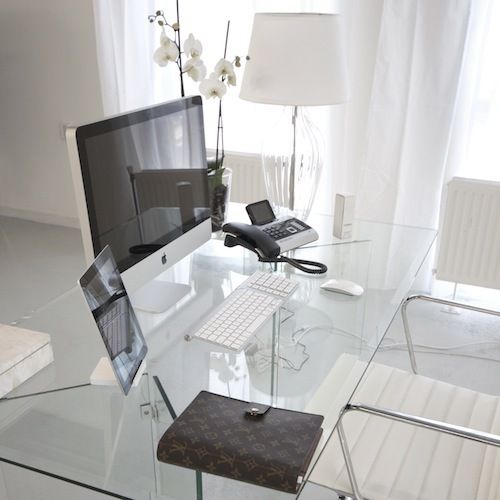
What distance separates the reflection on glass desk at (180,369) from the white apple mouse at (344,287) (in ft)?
0.06

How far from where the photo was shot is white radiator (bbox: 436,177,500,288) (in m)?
2.63

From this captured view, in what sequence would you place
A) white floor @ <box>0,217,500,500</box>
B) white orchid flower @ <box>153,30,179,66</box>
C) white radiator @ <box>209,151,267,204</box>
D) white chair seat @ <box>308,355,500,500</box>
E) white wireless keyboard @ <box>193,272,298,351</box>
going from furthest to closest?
1. white radiator @ <box>209,151,267,204</box>
2. white floor @ <box>0,217,500,500</box>
3. white orchid flower @ <box>153,30,179,66</box>
4. white wireless keyboard @ <box>193,272,298,351</box>
5. white chair seat @ <box>308,355,500,500</box>

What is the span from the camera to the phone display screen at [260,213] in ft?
6.34

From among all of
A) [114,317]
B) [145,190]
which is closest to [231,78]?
[145,190]

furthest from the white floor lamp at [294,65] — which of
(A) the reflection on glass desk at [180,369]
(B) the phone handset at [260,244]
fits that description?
(A) the reflection on glass desk at [180,369]

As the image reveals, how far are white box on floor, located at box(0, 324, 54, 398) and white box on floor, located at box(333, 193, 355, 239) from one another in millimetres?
1082

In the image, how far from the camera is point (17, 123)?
394 centimetres

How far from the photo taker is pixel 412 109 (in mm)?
2730

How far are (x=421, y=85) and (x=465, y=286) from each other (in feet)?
3.50

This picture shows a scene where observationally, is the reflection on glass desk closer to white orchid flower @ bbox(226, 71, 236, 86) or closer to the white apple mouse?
the white apple mouse

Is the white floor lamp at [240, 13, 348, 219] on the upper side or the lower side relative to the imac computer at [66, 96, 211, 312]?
upper

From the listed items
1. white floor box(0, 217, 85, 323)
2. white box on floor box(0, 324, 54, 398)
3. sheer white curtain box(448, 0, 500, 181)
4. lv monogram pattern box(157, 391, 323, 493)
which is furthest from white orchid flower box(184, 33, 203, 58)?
white floor box(0, 217, 85, 323)

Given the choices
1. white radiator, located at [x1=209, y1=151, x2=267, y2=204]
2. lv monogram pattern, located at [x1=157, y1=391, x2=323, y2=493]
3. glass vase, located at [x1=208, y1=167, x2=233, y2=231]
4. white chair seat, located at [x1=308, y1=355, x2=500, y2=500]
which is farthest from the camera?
white radiator, located at [x1=209, y1=151, x2=267, y2=204]

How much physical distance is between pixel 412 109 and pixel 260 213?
3.81 feet
